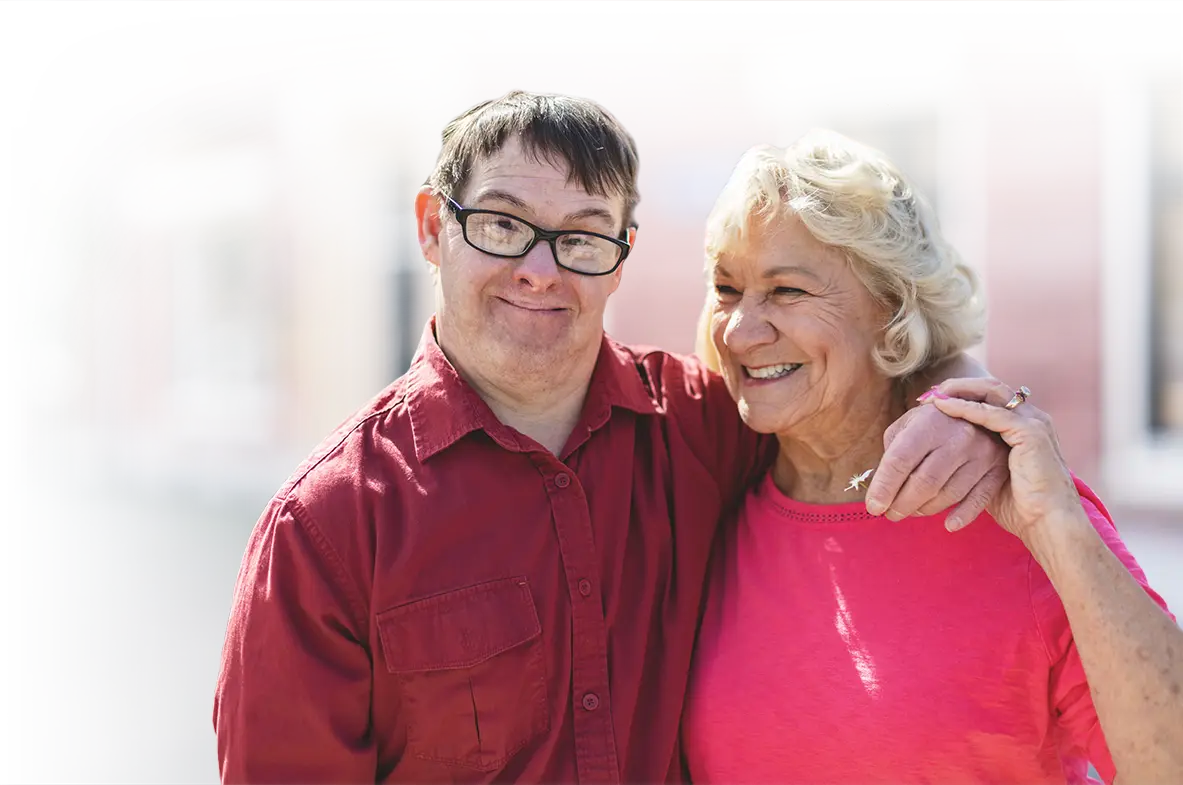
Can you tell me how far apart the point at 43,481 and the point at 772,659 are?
14310 mm

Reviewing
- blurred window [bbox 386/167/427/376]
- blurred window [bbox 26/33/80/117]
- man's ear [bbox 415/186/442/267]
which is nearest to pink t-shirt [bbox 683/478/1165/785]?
man's ear [bbox 415/186/442/267]

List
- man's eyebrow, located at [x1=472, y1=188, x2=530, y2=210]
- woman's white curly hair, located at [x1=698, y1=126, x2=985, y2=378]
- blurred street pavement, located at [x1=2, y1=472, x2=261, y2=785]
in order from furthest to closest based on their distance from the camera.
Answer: blurred street pavement, located at [x1=2, y1=472, x2=261, y2=785], woman's white curly hair, located at [x1=698, y1=126, x2=985, y2=378], man's eyebrow, located at [x1=472, y1=188, x2=530, y2=210]

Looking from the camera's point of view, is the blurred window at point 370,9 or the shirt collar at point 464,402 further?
the blurred window at point 370,9

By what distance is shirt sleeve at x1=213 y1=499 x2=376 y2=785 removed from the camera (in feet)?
5.46

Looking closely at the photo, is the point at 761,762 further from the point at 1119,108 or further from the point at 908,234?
the point at 1119,108

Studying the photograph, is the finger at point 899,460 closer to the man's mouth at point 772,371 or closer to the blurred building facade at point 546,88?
the man's mouth at point 772,371

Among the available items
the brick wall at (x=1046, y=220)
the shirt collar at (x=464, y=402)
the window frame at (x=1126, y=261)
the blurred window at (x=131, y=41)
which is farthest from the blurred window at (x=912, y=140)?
the blurred window at (x=131, y=41)

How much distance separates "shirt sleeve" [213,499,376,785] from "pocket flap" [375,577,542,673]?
55 millimetres

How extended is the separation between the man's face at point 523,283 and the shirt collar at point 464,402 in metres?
0.06

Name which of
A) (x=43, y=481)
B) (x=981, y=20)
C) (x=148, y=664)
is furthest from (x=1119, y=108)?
(x=43, y=481)

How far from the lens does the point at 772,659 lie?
6.32 ft

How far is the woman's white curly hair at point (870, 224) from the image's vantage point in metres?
1.94

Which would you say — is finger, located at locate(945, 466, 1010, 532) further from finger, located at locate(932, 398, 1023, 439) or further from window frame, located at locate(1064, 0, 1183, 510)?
window frame, located at locate(1064, 0, 1183, 510)

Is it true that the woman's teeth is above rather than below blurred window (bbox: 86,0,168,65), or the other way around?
below
